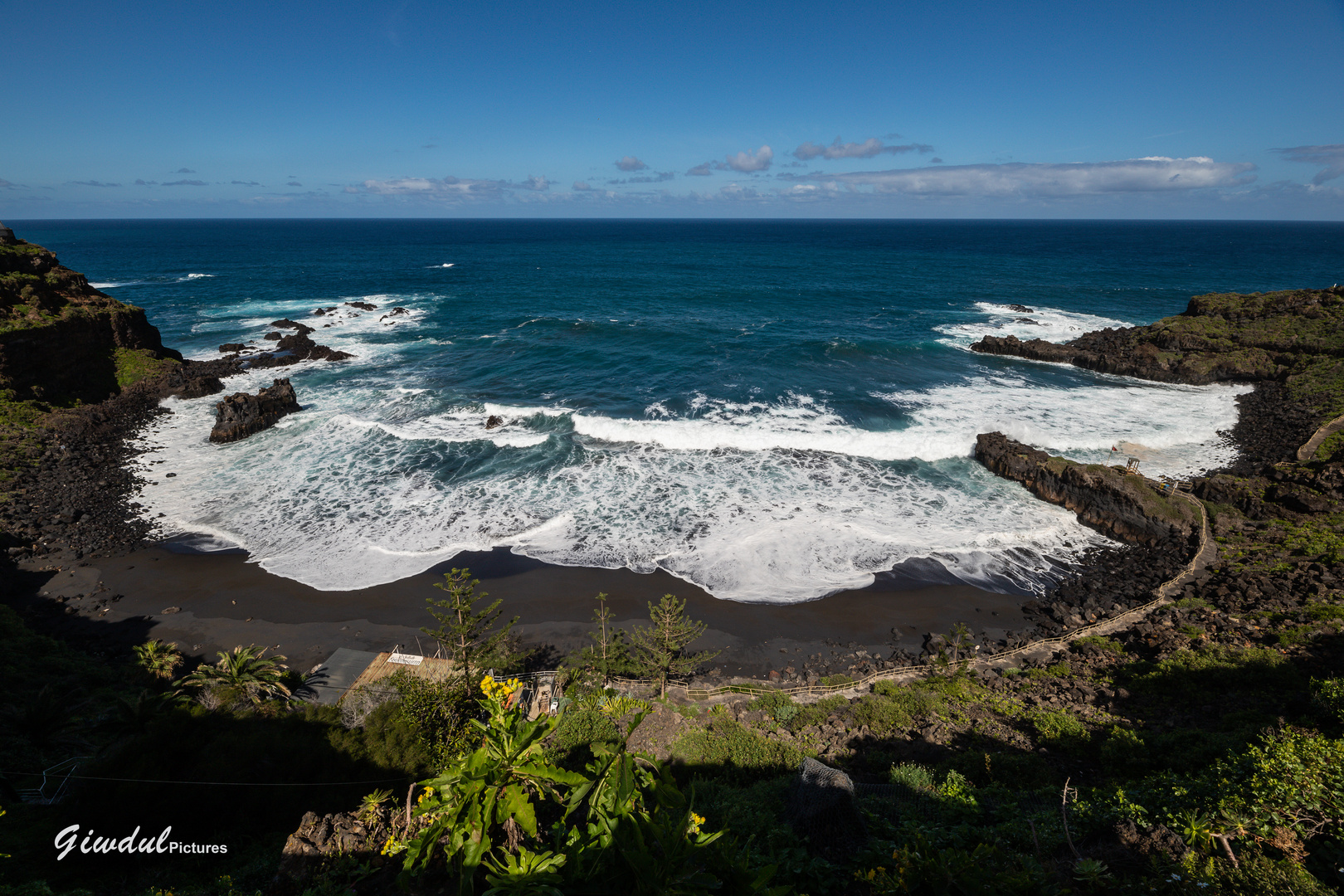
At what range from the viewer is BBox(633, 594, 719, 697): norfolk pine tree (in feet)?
48.0

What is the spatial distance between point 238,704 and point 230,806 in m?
3.42

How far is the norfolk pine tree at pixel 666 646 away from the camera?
14.6 meters

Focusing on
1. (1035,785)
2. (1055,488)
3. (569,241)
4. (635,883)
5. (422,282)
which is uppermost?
(569,241)

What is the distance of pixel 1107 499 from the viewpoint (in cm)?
2350

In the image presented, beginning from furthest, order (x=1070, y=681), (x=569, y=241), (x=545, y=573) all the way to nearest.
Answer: (x=569, y=241)
(x=545, y=573)
(x=1070, y=681)

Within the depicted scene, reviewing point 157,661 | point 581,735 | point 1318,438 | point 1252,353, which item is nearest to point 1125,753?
point 581,735

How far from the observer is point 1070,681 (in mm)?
15383

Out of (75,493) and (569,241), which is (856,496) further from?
(569,241)

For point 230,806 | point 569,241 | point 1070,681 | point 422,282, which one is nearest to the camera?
point 230,806

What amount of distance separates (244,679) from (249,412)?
2440cm

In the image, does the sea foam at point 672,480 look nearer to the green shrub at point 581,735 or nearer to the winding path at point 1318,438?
the winding path at point 1318,438

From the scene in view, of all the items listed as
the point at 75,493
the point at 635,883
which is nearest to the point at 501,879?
the point at 635,883

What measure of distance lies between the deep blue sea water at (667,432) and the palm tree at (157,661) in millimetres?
4839

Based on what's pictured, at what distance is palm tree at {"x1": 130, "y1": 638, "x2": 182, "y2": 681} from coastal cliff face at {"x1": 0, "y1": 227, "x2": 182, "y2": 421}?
24.8 meters
